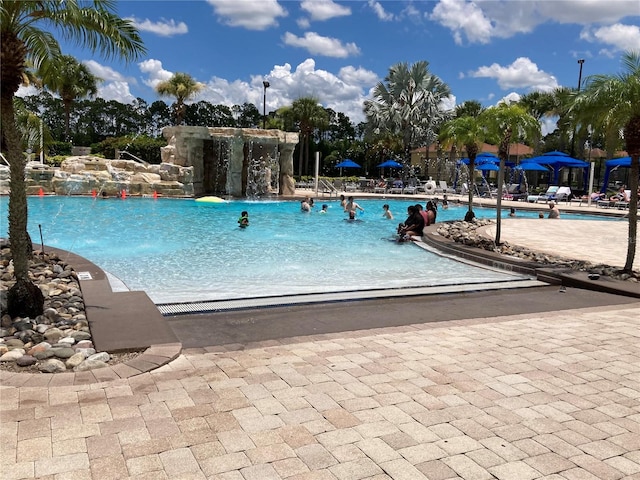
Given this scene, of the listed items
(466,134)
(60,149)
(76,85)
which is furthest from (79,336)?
(76,85)

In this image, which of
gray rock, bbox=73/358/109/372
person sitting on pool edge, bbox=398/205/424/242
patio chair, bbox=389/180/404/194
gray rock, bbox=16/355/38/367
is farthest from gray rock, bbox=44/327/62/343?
patio chair, bbox=389/180/404/194

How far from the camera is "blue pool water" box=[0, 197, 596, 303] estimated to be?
364 inches

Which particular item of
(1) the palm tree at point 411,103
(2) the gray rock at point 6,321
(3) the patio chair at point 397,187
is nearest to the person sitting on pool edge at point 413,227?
(2) the gray rock at point 6,321

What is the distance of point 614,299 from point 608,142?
135 inches

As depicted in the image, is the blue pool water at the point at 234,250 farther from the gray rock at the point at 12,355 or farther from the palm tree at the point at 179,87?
the palm tree at the point at 179,87

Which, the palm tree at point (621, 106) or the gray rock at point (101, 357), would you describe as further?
the palm tree at point (621, 106)

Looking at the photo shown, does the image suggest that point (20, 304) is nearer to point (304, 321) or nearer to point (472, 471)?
point (304, 321)

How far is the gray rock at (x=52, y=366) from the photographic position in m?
4.17

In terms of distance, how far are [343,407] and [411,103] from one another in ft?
120

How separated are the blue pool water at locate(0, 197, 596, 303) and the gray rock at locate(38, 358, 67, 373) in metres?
2.79

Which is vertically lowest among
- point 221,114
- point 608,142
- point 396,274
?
point 396,274

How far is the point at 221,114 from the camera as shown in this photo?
2566 inches

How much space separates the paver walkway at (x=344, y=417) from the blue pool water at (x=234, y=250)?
10.5 feet

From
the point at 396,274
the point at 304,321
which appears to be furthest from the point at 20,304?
the point at 396,274
